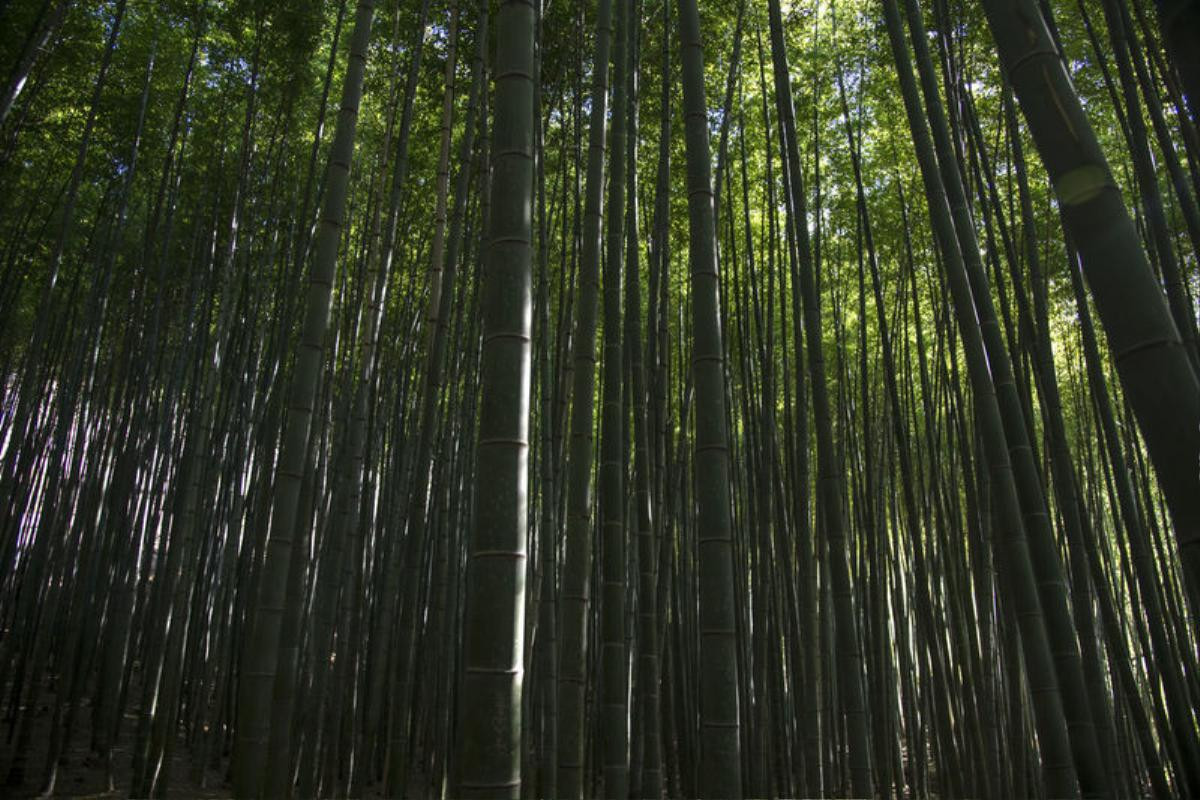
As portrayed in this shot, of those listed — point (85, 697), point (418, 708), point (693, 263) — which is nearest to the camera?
point (693, 263)

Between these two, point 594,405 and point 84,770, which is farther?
point 594,405

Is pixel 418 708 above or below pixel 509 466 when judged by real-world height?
below

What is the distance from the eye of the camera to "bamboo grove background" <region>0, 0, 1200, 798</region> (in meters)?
1.64

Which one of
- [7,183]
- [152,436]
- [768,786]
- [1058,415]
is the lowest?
[768,786]

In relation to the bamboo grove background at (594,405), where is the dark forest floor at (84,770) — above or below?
below

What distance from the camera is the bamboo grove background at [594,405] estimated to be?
1.64 meters

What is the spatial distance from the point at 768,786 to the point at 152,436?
4.28 m

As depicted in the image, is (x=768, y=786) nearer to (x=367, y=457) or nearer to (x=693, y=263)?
(x=367, y=457)

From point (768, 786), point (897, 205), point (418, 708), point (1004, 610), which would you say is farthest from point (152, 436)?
point (897, 205)

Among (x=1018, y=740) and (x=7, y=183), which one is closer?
(x=1018, y=740)

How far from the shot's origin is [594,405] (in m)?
5.18

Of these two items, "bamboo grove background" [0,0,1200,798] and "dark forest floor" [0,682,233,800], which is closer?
"bamboo grove background" [0,0,1200,798]

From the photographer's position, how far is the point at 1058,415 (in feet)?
8.55

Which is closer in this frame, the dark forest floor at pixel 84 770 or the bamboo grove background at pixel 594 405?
the bamboo grove background at pixel 594 405
